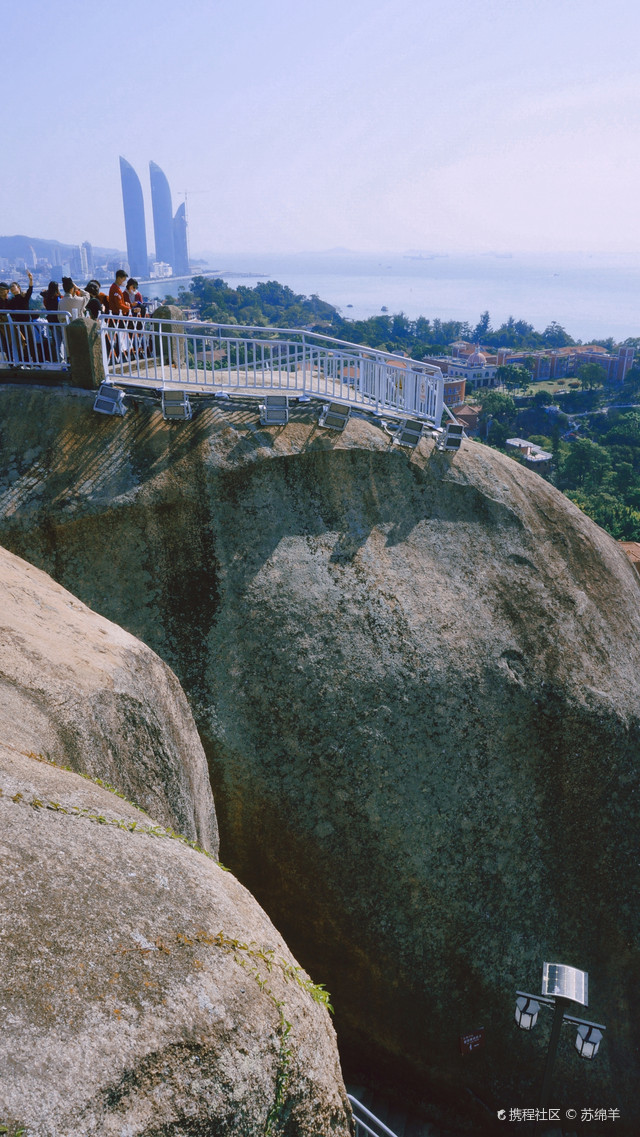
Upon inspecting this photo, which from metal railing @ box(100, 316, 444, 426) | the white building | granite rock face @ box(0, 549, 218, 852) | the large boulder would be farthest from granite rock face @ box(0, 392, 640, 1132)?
the white building

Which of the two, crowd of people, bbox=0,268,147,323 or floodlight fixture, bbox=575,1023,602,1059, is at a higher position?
crowd of people, bbox=0,268,147,323

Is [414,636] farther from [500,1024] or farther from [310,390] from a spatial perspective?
[500,1024]

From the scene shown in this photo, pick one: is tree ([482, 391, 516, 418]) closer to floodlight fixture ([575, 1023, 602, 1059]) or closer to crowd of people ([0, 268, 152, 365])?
crowd of people ([0, 268, 152, 365])

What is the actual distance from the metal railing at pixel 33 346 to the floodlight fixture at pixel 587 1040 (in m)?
12.6

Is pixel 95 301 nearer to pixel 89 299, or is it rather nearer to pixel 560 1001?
pixel 89 299

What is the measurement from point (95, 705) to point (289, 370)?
26.7 feet

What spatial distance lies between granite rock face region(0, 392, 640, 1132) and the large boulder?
583 cm

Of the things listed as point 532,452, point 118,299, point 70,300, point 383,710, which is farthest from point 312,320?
point 383,710

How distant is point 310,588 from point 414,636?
183 cm

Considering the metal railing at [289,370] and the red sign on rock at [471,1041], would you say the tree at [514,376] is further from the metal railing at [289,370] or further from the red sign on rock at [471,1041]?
the red sign on rock at [471,1041]

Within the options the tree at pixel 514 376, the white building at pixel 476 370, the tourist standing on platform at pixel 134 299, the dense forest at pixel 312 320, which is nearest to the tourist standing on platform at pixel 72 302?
the tourist standing on platform at pixel 134 299

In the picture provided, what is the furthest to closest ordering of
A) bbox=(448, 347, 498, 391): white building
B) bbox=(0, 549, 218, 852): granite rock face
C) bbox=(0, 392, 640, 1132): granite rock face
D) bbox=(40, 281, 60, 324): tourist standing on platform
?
bbox=(448, 347, 498, 391): white building
bbox=(40, 281, 60, 324): tourist standing on platform
bbox=(0, 392, 640, 1132): granite rock face
bbox=(0, 549, 218, 852): granite rock face

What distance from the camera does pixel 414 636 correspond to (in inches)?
467

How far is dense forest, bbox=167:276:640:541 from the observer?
6500 cm
